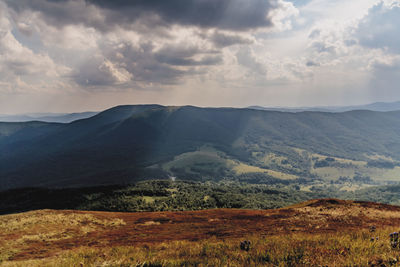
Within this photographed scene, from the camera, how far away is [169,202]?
383ft

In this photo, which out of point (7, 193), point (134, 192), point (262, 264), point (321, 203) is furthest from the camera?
point (7, 193)

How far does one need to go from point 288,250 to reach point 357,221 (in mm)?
21251

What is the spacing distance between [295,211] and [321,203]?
6108mm

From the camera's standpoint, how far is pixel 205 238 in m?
19.0

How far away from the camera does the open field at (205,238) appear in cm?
803

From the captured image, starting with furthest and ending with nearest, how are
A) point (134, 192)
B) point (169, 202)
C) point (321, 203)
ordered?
point (134, 192) → point (169, 202) → point (321, 203)

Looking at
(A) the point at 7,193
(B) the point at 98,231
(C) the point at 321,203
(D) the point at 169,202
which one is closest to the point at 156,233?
(B) the point at 98,231

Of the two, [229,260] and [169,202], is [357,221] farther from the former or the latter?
[169,202]

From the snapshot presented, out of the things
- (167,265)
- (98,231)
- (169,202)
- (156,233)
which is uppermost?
(167,265)

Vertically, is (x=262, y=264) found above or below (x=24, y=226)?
above

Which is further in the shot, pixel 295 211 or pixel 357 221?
pixel 295 211

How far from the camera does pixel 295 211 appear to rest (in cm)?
2967

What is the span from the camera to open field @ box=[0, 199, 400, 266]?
26.3 feet

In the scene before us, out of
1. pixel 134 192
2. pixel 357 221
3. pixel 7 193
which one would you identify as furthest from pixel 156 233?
pixel 7 193
